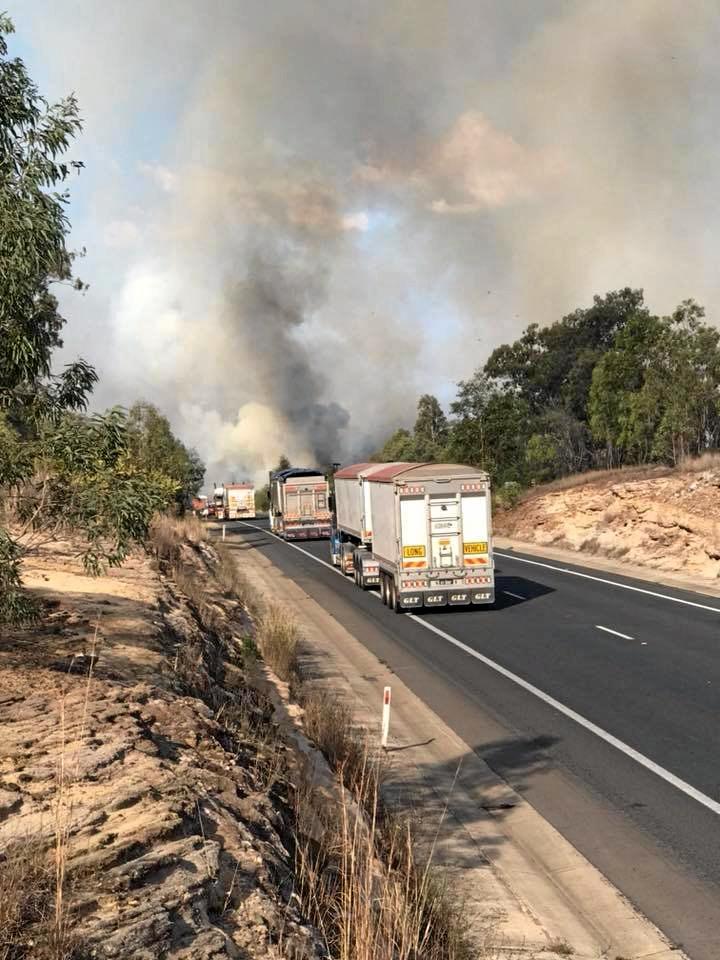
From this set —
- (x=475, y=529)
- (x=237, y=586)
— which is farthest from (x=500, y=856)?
(x=237, y=586)

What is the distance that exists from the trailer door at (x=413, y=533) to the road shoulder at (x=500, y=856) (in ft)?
25.2

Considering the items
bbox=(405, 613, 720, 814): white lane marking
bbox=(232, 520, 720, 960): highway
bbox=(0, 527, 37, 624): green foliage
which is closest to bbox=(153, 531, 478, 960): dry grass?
bbox=(232, 520, 720, 960): highway

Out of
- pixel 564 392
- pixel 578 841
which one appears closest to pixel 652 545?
pixel 578 841

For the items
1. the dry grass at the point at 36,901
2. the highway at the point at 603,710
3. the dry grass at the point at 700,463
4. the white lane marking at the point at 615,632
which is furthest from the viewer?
the dry grass at the point at 700,463

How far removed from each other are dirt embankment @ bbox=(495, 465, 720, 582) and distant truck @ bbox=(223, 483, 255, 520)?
3015 cm

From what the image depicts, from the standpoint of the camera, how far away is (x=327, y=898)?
A: 570cm

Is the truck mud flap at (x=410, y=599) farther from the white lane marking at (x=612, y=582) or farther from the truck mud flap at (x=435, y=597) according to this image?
the white lane marking at (x=612, y=582)

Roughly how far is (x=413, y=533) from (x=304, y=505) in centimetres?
2410

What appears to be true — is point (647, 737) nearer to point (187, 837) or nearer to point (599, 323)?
point (187, 837)

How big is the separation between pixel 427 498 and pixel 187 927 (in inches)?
670

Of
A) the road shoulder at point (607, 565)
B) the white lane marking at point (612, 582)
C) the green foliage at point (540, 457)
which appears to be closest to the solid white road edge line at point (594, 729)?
the white lane marking at point (612, 582)

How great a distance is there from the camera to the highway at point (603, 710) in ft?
25.3

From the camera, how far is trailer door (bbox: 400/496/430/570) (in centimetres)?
2119

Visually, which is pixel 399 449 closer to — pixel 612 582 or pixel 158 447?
pixel 158 447
